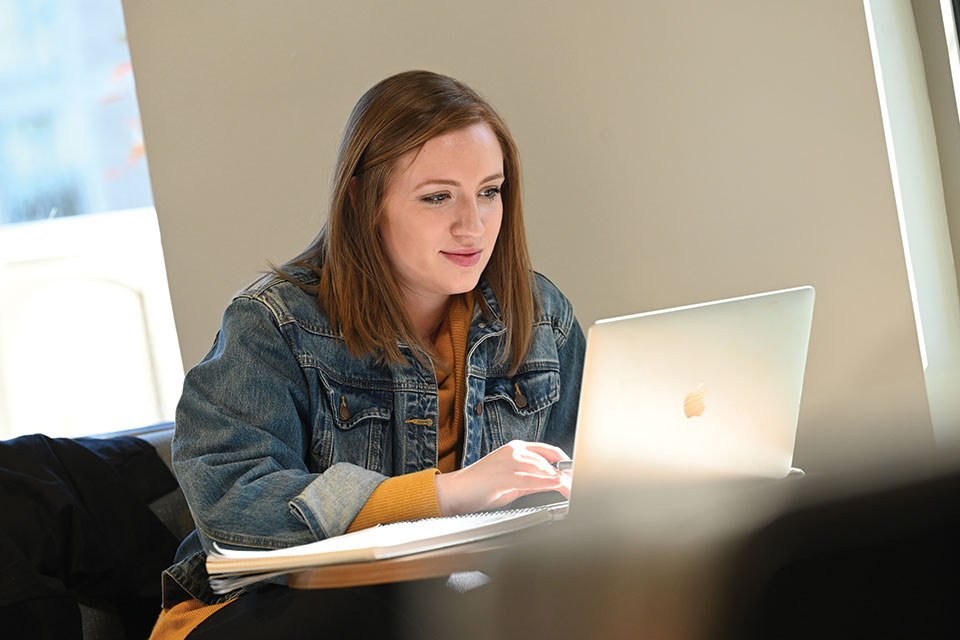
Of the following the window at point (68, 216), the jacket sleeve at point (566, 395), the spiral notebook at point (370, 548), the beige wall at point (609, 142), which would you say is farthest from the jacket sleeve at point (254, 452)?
the window at point (68, 216)

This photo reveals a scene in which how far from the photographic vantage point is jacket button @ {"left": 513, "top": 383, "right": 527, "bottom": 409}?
1.51 meters

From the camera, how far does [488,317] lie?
150 centimetres

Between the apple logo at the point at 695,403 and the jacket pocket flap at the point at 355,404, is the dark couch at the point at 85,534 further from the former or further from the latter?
the apple logo at the point at 695,403

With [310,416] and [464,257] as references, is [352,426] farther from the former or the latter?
[464,257]

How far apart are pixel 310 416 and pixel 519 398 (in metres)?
0.34

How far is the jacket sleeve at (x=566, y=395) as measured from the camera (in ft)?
5.20

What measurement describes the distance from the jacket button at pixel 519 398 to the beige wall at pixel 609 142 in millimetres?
667

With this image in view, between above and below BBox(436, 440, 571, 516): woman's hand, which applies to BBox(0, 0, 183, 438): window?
above

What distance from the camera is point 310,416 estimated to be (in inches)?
52.7

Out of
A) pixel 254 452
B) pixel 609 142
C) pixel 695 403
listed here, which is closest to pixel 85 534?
pixel 254 452

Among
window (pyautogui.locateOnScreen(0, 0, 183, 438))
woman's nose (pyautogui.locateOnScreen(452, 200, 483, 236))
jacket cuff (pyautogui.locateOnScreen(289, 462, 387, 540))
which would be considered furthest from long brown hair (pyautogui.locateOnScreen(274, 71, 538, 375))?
window (pyautogui.locateOnScreen(0, 0, 183, 438))

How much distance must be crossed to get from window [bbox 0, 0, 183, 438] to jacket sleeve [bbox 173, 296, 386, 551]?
1138 mm

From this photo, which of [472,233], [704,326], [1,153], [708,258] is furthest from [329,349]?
[1,153]

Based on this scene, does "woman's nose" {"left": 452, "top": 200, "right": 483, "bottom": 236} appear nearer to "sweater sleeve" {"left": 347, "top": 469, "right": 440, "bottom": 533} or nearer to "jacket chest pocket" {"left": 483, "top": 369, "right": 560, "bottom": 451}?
"jacket chest pocket" {"left": 483, "top": 369, "right": 560, "bottom": 451}
